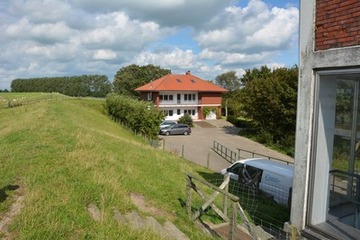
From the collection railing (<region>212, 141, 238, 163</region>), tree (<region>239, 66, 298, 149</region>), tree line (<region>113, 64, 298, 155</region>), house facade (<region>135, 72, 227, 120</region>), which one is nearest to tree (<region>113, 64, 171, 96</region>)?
house facade (<region>135, 72, 227, 120</region>)

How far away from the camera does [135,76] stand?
7181 centimetres

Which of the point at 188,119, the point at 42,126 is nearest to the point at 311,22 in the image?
the point at 42,126

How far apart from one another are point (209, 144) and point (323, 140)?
2568 centimetres

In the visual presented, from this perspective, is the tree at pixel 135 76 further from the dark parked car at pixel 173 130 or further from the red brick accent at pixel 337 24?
the red brick accent at pixel 337 24

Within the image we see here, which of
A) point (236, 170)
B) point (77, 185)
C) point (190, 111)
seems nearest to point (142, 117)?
point (236, 170)

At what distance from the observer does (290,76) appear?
32906mm

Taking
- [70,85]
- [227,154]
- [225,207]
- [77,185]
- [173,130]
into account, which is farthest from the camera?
[70,85]

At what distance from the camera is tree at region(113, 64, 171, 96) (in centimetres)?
7081

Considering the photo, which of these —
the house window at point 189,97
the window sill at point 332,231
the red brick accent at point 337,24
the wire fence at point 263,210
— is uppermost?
the red brick accent at point 337,24

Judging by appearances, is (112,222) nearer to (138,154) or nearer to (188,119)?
(138,154)

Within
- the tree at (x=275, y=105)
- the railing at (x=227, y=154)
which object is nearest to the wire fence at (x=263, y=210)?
the railing at (x=227, y=154)

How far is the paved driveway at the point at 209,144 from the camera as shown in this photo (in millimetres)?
23797

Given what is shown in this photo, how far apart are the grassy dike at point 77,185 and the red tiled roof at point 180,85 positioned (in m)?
37.6

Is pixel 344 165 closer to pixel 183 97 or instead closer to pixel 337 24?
pixel 337 24
